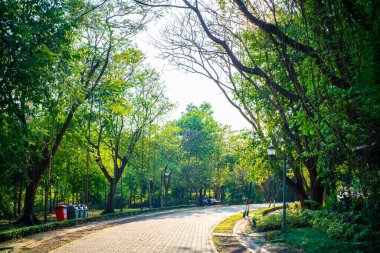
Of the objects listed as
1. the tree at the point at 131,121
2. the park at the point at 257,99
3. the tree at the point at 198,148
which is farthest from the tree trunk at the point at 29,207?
the tree at the point at 198,148

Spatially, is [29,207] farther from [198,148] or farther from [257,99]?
[198,148]

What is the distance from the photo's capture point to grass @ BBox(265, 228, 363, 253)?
30.4 ft

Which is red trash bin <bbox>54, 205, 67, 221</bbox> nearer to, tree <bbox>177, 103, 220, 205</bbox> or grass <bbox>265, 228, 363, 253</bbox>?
grass <bbox>265, 228, 363, 253</bbox>

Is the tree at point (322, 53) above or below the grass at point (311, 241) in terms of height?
above

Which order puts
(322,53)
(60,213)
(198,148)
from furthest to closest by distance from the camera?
(198,148) < (60,213) < (322,53)

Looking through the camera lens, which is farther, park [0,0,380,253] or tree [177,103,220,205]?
tree [177,103,220,205]

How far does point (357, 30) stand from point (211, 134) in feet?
160

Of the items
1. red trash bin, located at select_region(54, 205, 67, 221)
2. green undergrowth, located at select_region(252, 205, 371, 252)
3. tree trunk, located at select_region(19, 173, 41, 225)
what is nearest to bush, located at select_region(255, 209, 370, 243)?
green undergrowth, located at select_region(252, 205, 371, 252)

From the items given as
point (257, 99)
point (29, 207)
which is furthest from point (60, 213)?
point (257, 99)

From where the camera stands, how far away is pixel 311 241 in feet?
35.3

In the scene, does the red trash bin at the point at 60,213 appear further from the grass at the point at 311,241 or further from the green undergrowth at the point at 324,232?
the grass at the point at 311,241

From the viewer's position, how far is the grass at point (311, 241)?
9266mm

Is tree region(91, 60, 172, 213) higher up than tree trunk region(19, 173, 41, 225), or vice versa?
tree region(91, 60, 172, 213)

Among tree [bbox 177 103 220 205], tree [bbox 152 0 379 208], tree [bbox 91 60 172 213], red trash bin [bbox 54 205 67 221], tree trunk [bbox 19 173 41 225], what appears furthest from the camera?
tree [bbox 177 103 220 205]
